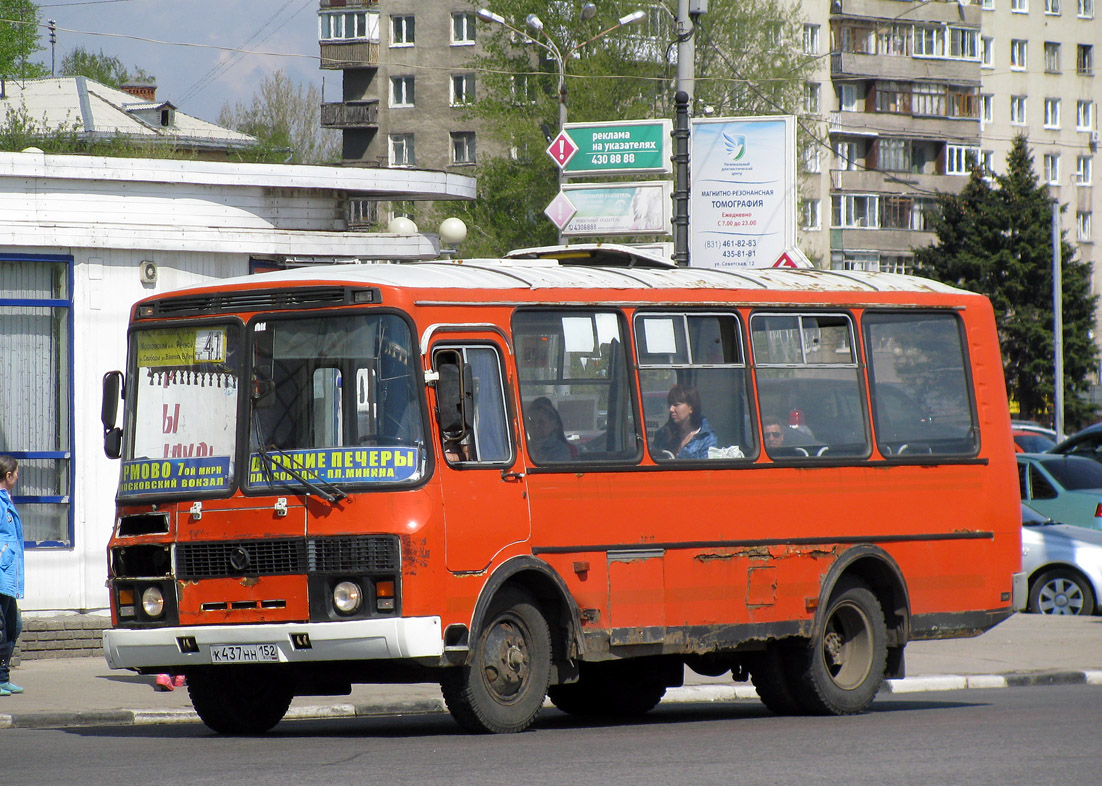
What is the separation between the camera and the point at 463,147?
265 ft

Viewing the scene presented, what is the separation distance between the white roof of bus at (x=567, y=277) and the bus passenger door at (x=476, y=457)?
440mm

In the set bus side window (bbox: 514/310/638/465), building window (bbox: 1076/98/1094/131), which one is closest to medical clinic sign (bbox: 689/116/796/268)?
bus side window (bbox: 514/310/638/465)

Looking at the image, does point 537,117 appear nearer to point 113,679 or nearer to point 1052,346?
point 1052,346

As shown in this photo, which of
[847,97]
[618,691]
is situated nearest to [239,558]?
[618,691]

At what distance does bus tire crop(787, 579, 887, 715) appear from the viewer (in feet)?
39.4

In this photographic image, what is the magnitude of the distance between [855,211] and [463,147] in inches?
688

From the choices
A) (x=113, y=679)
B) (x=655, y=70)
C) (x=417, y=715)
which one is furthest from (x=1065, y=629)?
(x=655, y=70)

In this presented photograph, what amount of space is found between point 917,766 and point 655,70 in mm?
45894

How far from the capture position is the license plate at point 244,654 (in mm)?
9875

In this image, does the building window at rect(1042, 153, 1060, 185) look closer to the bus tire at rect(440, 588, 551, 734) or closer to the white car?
the white car

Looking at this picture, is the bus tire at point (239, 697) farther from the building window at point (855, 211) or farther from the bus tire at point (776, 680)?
the building window at point (855, 211)

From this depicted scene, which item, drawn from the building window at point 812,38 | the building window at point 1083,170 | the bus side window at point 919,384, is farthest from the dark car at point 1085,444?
the building window at point 1083,170

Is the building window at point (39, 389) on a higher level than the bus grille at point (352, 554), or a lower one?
higher

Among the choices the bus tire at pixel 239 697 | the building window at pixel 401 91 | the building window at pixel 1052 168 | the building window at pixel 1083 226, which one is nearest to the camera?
the bus tire at pixel 239 697
